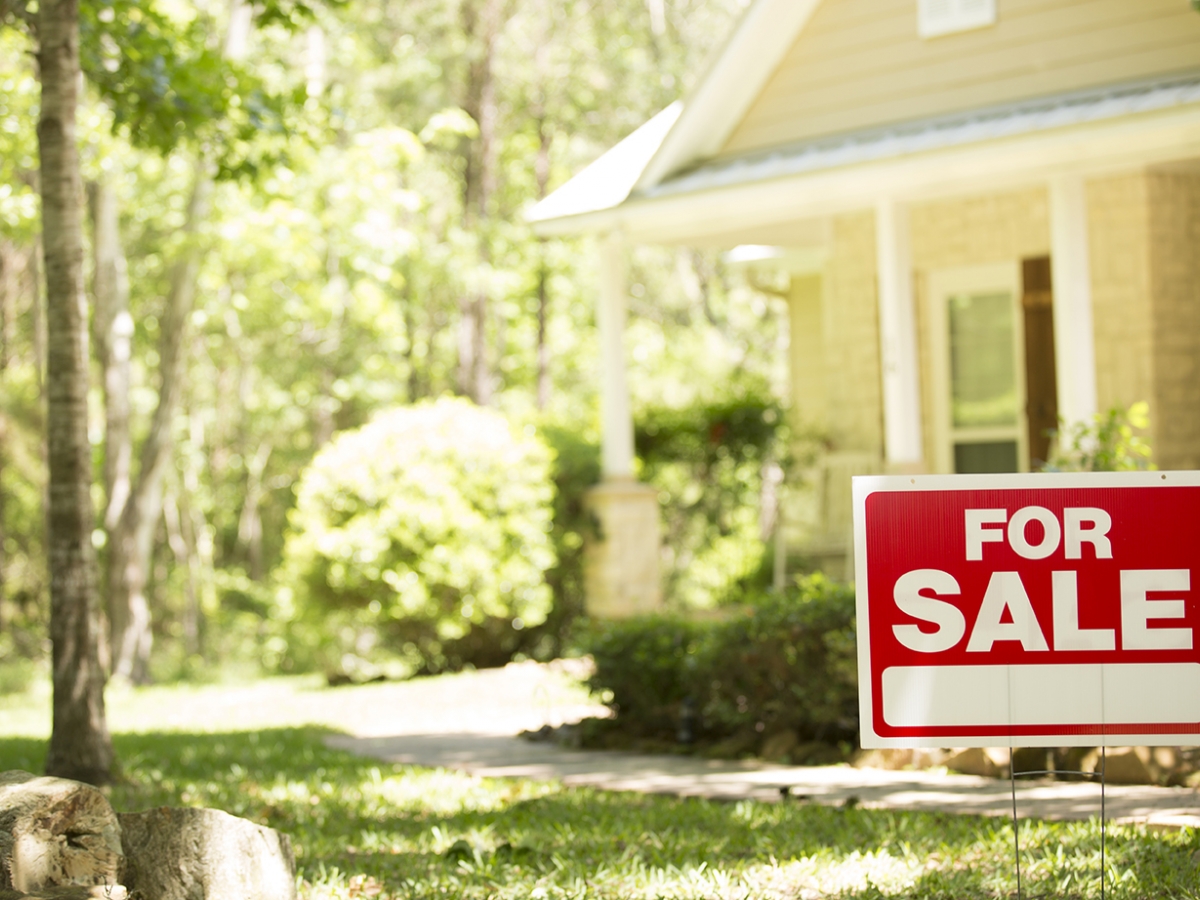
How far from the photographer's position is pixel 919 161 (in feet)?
29.9

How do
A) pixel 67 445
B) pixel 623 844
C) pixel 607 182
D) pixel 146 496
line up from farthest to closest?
1. pixel 146 496
2. pixel 607 182
3. pixel 67 445
4. pixel 623 844

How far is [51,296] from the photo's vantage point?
20.9ft

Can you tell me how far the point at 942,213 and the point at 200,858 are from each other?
374 inches

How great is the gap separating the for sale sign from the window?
725 centimetres

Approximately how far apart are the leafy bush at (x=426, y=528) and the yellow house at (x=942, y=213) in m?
0.87

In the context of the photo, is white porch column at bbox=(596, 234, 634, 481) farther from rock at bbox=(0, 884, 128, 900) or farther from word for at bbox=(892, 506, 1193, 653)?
rock at bbox=(0, 884, 128, 900)


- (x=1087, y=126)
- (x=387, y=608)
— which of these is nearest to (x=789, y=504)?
(x=387, y=608)

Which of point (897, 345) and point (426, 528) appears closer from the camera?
point (897, 345)

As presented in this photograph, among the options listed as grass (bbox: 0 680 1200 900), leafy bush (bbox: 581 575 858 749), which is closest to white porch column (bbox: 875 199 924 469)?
leafy bush (bbox: 581 575 858 749)

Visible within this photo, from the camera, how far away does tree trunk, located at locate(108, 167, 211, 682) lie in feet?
48.2

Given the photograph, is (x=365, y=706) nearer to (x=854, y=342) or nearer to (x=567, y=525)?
(x=567, y=525)

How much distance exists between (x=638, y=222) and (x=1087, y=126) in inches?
150

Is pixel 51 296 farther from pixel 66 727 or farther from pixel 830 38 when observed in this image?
pixel 830 38

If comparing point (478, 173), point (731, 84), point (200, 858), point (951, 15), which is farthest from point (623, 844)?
point (478, 173)
